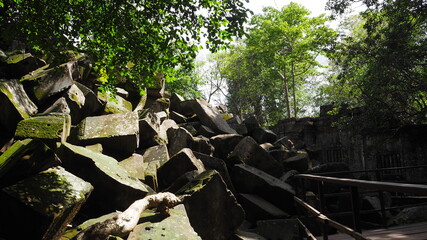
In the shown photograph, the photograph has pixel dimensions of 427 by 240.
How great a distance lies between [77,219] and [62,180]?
3.68 feet

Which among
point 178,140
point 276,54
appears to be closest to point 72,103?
point 178,140

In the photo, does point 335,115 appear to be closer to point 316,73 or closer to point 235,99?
point 316,73

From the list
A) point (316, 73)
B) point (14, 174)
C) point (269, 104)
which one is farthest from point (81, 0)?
point (269, 104)

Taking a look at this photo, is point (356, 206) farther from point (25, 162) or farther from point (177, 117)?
point (177, 117)

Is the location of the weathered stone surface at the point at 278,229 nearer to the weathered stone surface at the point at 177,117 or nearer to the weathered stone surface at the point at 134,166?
the weathered stone surface at the point at 134,166

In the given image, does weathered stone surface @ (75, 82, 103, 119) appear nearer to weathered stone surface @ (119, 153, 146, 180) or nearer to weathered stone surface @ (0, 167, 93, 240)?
weathered stone surface @ (119, 153, 146, 180)

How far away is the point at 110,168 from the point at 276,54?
20005mm

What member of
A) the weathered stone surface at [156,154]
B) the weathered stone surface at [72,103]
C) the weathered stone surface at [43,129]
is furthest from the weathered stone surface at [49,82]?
the weathered stone surface at [156,154]

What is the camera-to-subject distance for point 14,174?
134 inches

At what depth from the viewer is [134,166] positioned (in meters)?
5.73

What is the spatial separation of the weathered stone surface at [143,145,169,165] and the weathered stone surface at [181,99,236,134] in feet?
10.4

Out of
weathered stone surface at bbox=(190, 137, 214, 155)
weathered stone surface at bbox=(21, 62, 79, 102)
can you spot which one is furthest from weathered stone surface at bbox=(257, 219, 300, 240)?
weathered stone surface at bbox=(21, 62, 79, 102)

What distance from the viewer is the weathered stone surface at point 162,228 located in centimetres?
306

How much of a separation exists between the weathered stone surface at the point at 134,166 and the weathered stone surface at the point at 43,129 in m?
1.27
